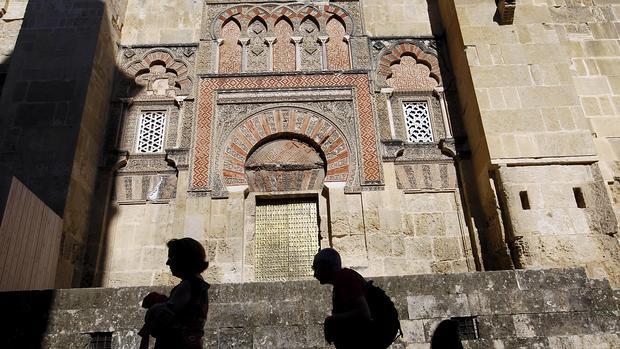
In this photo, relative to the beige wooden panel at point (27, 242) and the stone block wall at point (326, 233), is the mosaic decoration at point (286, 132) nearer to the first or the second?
the stone block wall at point (326, 233)

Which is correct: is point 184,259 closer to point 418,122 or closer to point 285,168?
point 285,168

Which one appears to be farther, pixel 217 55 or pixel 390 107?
pixel 217 55

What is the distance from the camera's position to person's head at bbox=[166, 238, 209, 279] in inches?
75.8

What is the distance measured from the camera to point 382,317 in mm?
2006

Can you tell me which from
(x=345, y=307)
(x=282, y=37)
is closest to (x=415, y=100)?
(x=282, y=37)

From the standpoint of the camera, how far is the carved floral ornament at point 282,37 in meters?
7.11

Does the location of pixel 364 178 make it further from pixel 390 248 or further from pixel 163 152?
pixel 163 152

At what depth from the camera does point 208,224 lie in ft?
19.4

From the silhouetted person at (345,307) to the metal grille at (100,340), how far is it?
2.19 m

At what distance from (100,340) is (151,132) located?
3778 mm

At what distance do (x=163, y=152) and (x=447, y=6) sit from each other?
16.0 ft

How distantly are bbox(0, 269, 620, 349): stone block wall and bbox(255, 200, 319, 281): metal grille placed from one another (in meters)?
2.16

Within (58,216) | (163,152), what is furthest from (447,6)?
(58,216)

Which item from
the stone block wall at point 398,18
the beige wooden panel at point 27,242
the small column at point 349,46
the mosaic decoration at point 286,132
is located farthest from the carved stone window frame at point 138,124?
the stone block wall at point 398,18
